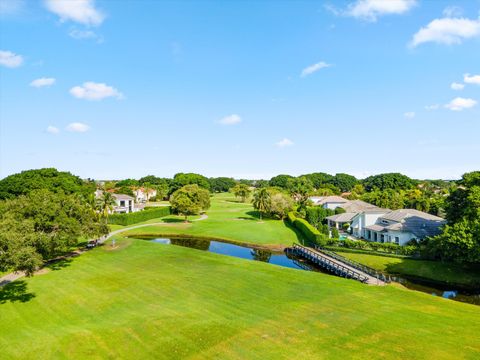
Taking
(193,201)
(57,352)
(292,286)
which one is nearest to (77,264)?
(57,352)

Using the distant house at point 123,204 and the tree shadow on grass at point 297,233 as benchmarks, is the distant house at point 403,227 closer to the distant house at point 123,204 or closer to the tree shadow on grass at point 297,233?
the tree shadow on grass at point 297,233

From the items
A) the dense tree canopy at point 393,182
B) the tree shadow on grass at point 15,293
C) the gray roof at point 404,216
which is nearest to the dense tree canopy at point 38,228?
the tree shadow on grass at point 15,293

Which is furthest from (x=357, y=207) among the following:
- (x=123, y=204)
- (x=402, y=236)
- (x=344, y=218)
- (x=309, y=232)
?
(x=123, y=204)

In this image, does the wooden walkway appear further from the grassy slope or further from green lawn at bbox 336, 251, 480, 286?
green lawn at bbox 336, 251, 480, 286

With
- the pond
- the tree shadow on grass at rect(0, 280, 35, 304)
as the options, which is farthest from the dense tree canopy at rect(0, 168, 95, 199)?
Result: the tree shadow on grass at rect(0, 280, 35, 304)

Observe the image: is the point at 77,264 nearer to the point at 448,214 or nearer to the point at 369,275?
the point at 369,275

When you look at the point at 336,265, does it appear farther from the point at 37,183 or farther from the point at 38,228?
the point at 37,183
